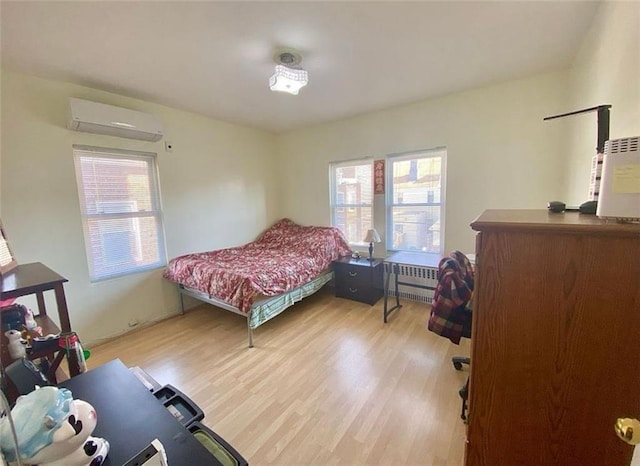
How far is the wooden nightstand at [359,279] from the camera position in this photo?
328 cm

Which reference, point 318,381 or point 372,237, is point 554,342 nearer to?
point 318,381

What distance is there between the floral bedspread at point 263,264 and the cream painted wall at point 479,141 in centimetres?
89

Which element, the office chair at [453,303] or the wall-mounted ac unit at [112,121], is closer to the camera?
the office chair at [453,303]

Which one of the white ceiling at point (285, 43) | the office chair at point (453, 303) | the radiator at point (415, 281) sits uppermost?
the white ceiling at point (285, 43)

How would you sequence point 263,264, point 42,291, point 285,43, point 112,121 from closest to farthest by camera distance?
point 42,291
point 285,43
point 112,121
point 263,264

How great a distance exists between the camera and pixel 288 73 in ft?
6.49

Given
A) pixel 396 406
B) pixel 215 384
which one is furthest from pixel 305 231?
pixel 396 406

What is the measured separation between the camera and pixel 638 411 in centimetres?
63

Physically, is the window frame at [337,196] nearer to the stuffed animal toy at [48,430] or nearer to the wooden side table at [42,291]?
the wooden side table at [42,291]

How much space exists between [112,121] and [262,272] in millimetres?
2040

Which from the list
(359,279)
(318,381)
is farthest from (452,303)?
(359,279)

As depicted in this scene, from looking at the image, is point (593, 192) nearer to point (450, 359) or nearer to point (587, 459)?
point (587, 459)

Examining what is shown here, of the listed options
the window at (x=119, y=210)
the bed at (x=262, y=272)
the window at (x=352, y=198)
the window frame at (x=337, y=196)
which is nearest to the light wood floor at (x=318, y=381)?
the bed at (x=262, y=272)

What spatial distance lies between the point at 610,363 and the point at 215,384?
7.17 ft
